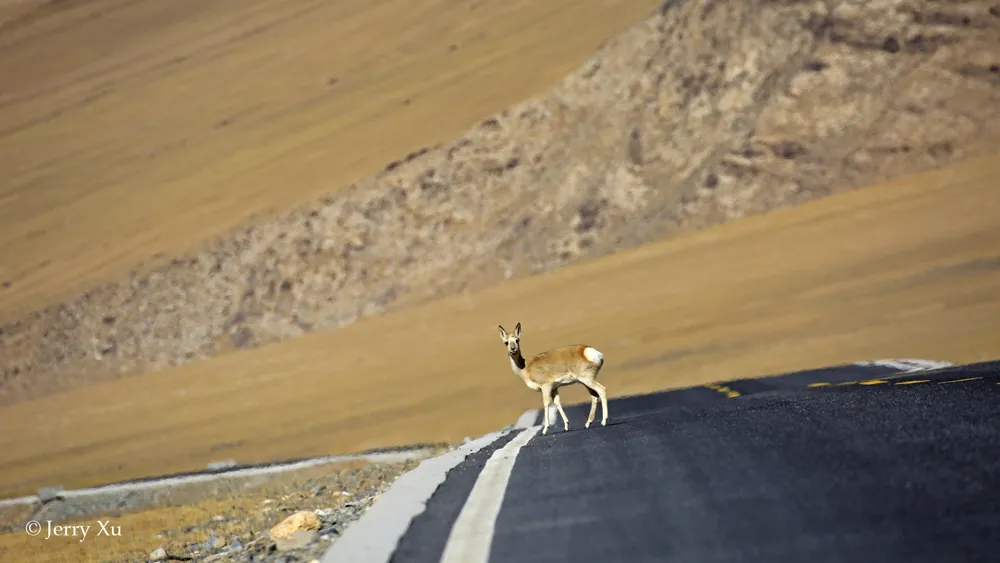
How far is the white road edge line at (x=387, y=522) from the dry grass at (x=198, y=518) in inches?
84.4

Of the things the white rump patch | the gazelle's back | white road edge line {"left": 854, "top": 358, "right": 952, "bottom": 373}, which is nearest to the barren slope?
white road edge line {"left": 854, "top": 358, "right": 952, "bottom": 373}

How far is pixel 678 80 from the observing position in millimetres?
67562

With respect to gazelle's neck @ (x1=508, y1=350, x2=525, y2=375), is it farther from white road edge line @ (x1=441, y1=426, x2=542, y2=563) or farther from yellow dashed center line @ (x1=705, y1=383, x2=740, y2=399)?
yellow dashed center line @ (x1=705, y1=383, x2=740, y2=399)

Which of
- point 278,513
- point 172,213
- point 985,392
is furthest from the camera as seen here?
point 172,213

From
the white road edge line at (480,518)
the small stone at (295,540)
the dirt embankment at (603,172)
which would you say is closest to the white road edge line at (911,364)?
the white road edge line at (480,518)

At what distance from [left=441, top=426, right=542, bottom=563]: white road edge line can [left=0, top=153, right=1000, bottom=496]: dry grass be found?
2128 cm

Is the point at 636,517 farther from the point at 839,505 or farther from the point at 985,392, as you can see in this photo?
the point at 985,392

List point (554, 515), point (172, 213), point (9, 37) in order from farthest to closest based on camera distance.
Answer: point (9, 37) → point (172, 213) → point (554, 515)

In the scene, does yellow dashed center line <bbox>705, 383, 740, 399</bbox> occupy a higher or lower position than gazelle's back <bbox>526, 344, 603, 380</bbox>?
lower

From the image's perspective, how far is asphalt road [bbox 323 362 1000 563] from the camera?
207 inches

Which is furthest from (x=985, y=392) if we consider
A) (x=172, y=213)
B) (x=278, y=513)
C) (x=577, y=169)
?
(x=172, y=213)

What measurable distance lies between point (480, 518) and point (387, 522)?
2.24 feet

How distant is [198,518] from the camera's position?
67.9ft

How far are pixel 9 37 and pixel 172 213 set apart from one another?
59772 mm
